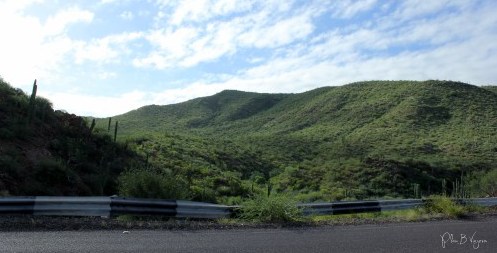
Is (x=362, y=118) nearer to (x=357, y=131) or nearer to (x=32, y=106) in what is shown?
(x=357, y=131)

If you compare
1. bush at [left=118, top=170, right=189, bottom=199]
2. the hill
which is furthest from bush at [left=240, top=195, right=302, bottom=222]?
the hill

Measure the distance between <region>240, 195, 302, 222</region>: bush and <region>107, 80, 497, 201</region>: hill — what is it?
1783cm

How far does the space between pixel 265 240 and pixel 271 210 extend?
254 cm

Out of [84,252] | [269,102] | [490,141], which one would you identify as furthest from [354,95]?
[84,252]

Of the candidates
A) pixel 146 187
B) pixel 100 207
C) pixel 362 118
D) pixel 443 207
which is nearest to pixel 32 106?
pixel 146 187

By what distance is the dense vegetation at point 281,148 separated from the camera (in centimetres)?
1955

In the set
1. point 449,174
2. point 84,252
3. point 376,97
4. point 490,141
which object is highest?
point 376,97

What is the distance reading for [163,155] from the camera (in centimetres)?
3391

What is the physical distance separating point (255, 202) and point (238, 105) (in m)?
90.3

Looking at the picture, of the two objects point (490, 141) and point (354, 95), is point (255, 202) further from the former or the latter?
point (354, 95)

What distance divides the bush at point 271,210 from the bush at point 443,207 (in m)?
4.73

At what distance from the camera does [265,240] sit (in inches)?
349

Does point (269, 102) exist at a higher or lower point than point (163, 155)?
higher
